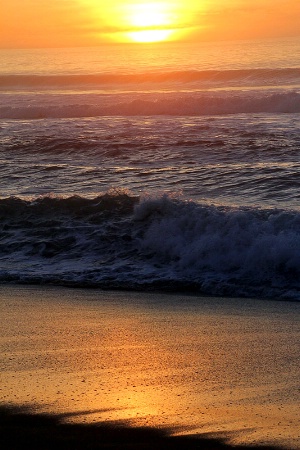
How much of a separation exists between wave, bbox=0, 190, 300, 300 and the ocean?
14mm

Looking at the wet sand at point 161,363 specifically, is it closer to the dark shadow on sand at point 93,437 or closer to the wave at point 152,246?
the dark shadow on sand at point 93,437

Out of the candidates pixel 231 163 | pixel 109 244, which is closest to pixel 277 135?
pixel 231 163

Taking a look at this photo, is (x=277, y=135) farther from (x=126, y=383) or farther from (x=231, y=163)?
(x=126, y=383)

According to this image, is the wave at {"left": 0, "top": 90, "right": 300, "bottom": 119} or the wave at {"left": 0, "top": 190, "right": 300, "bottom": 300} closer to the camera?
the wave at {"left": 0, "top": 190, "right": 300, "bottom": 300}

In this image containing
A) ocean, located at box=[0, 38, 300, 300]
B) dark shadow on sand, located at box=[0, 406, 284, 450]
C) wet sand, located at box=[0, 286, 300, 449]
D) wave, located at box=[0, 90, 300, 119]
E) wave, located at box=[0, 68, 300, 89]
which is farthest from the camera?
wave, located at box=[0, 68, 300, 89]

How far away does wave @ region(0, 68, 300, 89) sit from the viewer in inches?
1309

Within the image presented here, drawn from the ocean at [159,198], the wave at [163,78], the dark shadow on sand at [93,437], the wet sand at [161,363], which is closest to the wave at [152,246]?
the ocean at [159,198]

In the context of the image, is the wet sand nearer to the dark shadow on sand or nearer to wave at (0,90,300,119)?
the dark shadow on sand

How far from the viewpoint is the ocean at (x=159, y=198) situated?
23.6ft

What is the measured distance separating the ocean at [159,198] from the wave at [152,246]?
0.01m

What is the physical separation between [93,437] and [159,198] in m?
5.96

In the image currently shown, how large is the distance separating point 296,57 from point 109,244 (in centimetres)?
3856

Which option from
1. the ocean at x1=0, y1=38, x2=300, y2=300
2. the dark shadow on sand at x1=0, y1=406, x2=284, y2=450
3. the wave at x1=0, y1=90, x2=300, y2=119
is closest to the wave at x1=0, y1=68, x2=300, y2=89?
the wave at x1=0, y1=90, x2=300, y2=119

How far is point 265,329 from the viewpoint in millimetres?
5090
